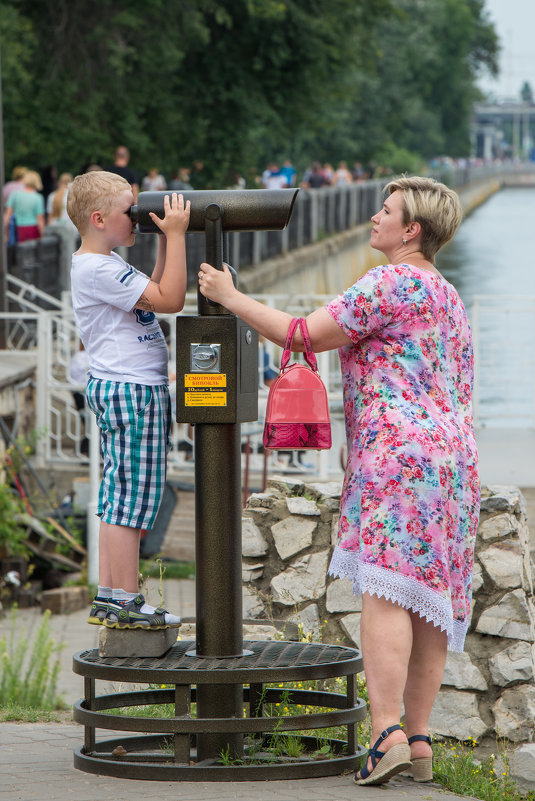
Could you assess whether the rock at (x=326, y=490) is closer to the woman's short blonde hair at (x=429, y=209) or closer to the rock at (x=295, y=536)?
the rock at (x=295, y=536)

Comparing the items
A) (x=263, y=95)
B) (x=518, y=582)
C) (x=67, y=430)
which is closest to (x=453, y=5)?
(x=263, y=95)

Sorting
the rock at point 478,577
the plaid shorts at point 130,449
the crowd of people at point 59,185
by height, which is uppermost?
the crowd of people at point 59,185

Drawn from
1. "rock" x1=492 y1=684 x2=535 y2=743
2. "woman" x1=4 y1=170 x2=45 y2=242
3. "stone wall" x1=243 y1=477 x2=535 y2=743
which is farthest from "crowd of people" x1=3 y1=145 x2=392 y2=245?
"rock" x1=492 y1=684 x2=535 y2=743

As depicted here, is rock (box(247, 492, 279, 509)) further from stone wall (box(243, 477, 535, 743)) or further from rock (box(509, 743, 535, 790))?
rock (box(509, 743, 535, 790))

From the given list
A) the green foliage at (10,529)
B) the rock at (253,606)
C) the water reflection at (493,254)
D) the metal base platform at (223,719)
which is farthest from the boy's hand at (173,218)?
the water reflection at (493,254)

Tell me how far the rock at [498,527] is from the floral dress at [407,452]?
1214 millimetres

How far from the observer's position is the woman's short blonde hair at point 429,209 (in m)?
3.87

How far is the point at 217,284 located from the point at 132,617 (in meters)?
0.99

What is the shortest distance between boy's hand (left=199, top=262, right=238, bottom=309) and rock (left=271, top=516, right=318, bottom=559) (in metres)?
1.67

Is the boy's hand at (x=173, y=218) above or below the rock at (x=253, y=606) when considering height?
above

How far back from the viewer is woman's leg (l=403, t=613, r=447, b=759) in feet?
12.8

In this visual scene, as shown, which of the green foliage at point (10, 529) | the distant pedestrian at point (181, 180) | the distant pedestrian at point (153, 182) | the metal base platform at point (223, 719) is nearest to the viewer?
the metal base platform at point (223, 719)

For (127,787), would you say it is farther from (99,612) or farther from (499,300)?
(499,300)

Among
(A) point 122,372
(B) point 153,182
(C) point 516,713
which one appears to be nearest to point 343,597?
(C) point 516,713
